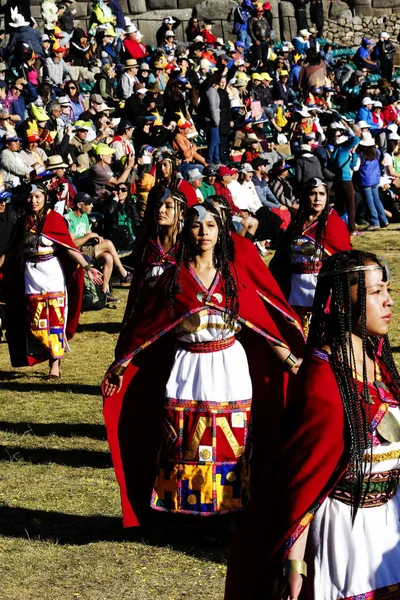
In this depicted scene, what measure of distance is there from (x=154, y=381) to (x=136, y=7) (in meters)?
29.2

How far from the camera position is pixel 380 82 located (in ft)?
94.6

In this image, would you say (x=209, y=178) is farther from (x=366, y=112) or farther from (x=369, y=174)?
(x=366, y=112)

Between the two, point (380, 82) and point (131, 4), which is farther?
point (131, 4)

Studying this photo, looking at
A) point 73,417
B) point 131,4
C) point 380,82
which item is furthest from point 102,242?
point 131,4

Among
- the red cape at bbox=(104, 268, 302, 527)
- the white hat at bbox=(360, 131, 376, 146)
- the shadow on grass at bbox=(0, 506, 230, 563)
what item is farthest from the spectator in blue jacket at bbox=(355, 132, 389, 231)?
the shadow on grass at bbox=(0, 506, 230, 563)

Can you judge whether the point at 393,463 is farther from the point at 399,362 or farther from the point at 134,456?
the point at 399,362

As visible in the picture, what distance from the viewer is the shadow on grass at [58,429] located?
→ 9562mm

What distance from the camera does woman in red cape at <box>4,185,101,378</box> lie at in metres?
11.0

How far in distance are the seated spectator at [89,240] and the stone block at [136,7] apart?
20692mm

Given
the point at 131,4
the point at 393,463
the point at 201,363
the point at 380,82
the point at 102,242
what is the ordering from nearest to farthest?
the point at 393,463
the point at 201,363
the point at 102,242
the point at 380,82
the point at 131,4

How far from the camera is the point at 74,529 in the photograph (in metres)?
7.41

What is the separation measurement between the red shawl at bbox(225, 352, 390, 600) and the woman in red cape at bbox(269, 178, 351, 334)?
5.37 meters

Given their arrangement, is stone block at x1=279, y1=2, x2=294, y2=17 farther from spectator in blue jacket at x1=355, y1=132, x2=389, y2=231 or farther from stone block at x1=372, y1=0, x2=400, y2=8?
spectator in blue jacket at x1=355, y1=132, x2=389, y2=231

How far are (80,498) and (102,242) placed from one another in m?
7.58
